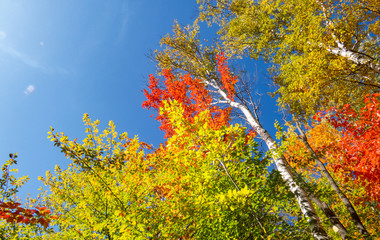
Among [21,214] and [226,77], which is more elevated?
[226,77]

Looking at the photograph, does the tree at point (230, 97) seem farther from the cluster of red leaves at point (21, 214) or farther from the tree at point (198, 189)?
the cluster of red leaves at point (21, 214)

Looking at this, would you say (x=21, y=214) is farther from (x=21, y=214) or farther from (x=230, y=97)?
(x=230, y=97)

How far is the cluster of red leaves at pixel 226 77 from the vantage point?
9.48 metres

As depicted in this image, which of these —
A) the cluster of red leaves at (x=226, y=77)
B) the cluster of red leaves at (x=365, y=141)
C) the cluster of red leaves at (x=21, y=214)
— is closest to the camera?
the cluster of red leaves at (x=21, y=214)

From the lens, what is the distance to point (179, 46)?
12148mm

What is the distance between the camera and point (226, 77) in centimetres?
1030

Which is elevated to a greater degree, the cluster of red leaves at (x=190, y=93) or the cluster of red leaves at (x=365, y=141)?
the cluster of red leaves at (x=190, y=93)

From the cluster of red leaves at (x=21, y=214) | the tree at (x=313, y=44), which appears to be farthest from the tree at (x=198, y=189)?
the tree at (x=313, y=44)

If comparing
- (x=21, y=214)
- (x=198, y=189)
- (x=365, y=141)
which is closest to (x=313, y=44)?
(x=365, y=141)

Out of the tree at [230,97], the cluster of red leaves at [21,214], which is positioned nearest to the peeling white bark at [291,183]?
the tree at [230,97]

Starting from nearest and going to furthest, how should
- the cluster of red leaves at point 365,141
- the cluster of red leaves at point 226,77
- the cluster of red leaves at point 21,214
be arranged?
1. the cluster of red leaves at point 21,214
2. the cluster of red leaves at point 365,141
3. the cluster of red leaves at point 226,77

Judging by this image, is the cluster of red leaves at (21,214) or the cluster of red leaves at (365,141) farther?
the cluster of red leaves at (365,141)

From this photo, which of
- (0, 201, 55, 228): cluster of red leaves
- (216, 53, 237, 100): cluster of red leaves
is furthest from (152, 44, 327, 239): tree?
(0, 201, 55, 228): cluster of red leaves

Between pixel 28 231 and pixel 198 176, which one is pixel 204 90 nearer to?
pixel 198 176
